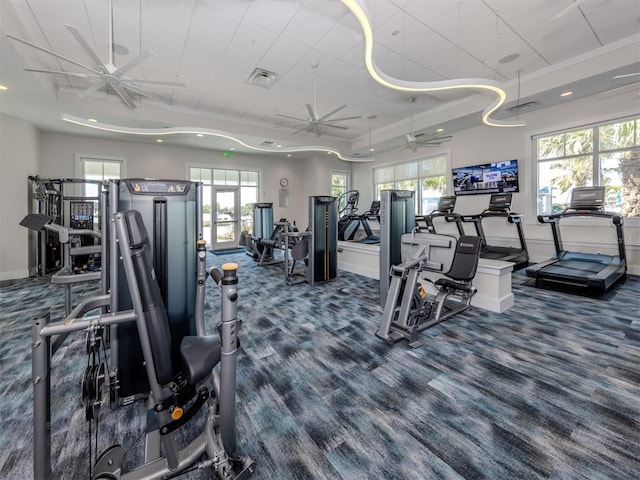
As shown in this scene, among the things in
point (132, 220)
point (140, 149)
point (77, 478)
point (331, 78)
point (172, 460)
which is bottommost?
point (77, 478)

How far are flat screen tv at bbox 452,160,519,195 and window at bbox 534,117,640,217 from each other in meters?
0.55

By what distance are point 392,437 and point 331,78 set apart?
5.76 metres

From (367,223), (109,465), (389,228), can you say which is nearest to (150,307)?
(109,465)

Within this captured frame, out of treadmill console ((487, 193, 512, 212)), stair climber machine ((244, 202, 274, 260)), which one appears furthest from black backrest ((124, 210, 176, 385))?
treadmill console ((487, 193, 512, 212))

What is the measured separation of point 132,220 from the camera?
4.13 feet

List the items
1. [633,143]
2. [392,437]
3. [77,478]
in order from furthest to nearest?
[633,143], [392,437], [77,478]

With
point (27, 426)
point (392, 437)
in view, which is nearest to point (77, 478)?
point (27, 426)

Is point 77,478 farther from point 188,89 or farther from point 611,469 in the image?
point 188,89

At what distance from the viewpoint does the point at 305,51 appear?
4469mm

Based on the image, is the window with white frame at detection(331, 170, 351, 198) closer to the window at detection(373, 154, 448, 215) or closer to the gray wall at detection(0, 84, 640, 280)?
the gray wall at detection(0, 84, 640, 280)

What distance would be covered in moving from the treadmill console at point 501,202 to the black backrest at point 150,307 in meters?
7.03

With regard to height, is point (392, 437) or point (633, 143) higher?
point (633, 143)

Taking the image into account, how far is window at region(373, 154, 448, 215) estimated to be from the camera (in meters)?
8.59

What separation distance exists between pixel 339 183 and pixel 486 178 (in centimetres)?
572
